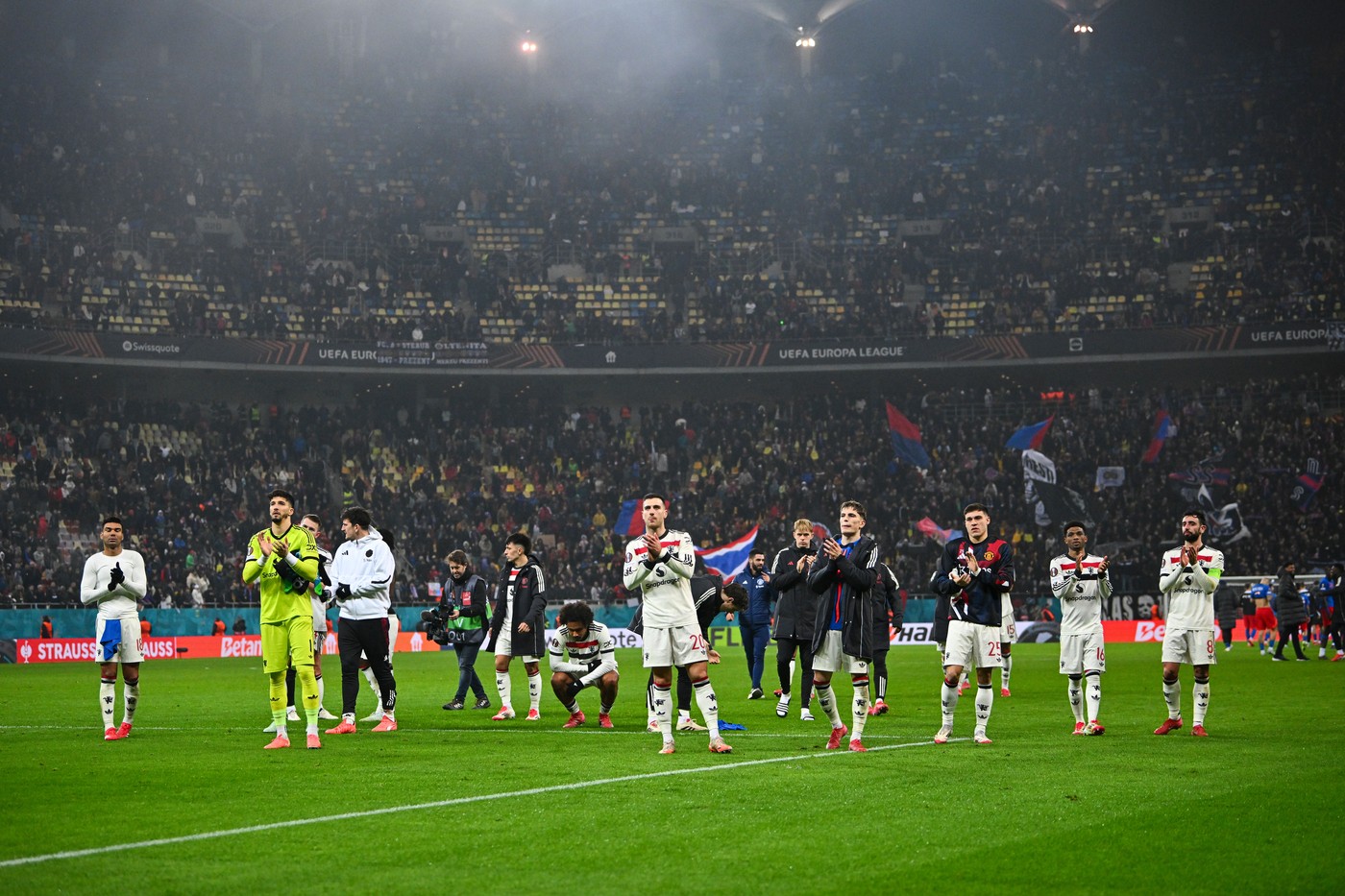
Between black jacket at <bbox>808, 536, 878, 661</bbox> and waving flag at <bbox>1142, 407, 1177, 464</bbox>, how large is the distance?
1487 inches

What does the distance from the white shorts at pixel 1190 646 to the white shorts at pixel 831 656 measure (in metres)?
3.85

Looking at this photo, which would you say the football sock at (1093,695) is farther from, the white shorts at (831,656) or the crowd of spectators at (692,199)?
the crowd of spectators at (692,199)

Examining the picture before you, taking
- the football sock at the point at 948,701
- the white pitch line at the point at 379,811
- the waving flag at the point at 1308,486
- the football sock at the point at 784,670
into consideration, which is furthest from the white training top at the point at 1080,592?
the waving flag at the point at 1308,486

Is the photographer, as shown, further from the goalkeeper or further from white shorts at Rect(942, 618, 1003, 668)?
white shorts at Rect(942, 618, 1003, 668)

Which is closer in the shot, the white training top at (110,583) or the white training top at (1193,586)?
the white training top at (1193,586)

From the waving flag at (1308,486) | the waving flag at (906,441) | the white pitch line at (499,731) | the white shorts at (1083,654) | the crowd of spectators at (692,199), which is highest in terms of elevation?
the crowd of spectators at (692,199)

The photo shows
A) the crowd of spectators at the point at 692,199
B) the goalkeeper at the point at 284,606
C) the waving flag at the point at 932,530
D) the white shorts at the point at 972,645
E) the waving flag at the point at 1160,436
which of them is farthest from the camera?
the crowd of spectators at the point at 692,199

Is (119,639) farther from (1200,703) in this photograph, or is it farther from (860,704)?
(1200,703)

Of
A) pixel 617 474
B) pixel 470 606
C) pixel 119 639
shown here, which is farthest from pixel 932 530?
pixel 119 639

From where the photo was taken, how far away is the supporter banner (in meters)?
48.2

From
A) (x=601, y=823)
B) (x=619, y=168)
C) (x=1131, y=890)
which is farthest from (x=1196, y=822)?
(x=619, y=168)

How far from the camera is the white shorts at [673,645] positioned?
13.4 m

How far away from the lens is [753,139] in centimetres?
6116

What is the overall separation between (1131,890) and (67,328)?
146ft
